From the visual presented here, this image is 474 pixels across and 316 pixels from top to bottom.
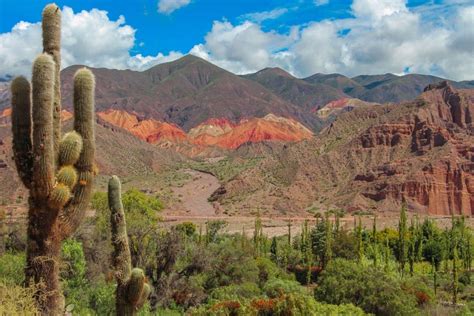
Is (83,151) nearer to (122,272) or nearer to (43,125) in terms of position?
(43,125)

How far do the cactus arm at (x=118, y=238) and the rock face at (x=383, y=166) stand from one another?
2796 inches

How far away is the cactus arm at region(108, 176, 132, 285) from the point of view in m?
12.3

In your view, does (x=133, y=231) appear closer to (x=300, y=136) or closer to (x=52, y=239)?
(x=52, y=239)

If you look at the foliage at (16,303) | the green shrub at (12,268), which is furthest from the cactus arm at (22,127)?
the green shrub at (12,268)

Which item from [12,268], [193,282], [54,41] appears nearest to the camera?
[54,41]

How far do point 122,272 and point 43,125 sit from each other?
4.34m

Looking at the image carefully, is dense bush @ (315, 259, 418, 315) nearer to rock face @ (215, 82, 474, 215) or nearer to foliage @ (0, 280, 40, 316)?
foliage @ (0, 280, 40, 316)

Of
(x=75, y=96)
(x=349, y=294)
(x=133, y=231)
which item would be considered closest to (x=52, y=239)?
(x=75, y=96)

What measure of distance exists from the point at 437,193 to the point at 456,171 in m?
4.69

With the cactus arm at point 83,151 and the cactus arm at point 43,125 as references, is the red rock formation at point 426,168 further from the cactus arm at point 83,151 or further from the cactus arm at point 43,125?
the cactus arm at point 43,125

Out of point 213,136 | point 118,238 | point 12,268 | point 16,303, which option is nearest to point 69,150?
point 16,303

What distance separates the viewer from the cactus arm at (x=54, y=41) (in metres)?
10.1

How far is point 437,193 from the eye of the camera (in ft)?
269

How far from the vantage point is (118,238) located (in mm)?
12617
